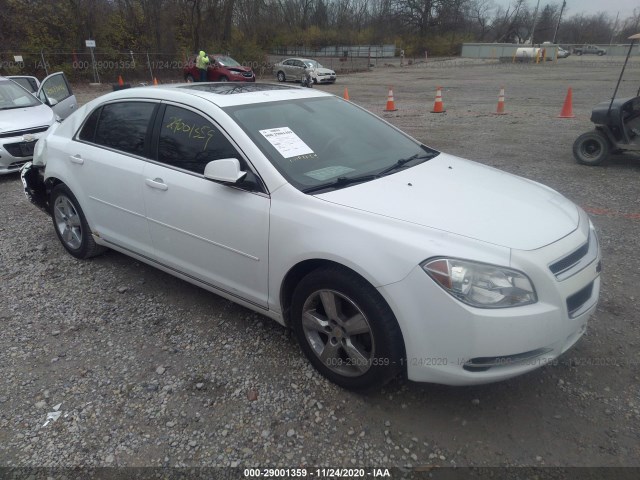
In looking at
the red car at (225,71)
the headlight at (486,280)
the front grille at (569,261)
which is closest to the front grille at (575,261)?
the front grille at (569,261)

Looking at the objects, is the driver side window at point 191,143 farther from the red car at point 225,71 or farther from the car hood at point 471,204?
the red car at point 225,71

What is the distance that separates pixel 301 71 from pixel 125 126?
79.4ft

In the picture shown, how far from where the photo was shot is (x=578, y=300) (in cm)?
228

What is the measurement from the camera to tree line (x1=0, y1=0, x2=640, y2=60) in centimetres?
2572

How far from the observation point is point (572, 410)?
Answer: 2.45m

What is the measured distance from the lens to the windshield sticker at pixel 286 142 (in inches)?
112

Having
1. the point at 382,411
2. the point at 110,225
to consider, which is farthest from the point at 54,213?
the point at 382,411

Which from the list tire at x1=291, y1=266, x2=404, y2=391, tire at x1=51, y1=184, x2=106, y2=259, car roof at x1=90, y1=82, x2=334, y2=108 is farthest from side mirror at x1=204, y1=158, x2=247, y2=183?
tire at x1=51, y1=184, x2=106, y2=259

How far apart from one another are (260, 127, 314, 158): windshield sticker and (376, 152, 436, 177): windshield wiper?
49 cm

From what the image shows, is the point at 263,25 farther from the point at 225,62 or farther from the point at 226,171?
the point at 226,171

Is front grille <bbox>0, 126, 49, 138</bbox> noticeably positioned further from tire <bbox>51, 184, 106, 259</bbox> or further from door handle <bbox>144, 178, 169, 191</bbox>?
door handle <bbox>144, 178, 169, 191</bbox>

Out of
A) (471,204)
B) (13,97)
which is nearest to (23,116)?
(13,97)

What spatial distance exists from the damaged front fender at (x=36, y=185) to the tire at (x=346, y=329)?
3375 mm

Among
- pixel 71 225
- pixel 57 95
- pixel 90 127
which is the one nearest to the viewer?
pixel 90 127
